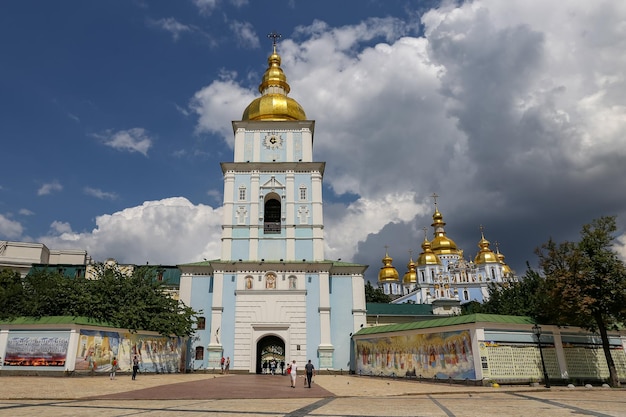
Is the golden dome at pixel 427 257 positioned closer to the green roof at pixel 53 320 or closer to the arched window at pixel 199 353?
the arched window at pixel 199 353

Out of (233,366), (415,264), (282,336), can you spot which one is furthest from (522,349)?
(415,264)

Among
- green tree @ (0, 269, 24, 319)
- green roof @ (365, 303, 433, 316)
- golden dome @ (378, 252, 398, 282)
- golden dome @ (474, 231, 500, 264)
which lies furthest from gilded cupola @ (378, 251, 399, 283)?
green tree @ (0, 269, 24, 319)

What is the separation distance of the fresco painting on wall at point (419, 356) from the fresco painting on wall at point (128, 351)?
42.5ft

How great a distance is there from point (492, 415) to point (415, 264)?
8559 centimetres

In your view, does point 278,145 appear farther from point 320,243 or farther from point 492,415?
point 492,415

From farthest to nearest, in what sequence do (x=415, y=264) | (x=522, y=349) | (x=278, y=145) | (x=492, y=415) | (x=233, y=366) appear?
(x=415, y=264)
(x=278, y=145)
(x=233, y=366)
(x=522, y=349)
(x=492, y=415)

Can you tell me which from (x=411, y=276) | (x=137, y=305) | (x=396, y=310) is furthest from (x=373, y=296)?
(x=137, y=305)

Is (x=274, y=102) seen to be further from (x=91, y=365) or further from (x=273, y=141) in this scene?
(x=91, y=365)

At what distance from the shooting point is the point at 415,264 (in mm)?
93500

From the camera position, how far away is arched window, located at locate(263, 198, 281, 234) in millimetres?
35719

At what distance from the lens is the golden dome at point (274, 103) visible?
39.3 m

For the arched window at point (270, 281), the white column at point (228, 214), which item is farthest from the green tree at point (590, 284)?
the white column at point (228, 214)

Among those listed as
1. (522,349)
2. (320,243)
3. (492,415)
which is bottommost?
(492,415)

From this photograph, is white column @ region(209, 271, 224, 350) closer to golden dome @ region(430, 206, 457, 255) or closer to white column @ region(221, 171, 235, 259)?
white column @ region(221, 171, 235, 259)
